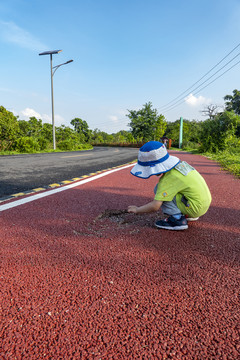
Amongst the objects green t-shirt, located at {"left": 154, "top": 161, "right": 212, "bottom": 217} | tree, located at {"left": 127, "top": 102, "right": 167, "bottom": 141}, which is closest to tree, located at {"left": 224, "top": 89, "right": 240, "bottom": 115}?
tree, located at {"left": 127, "top": 102, "right": 167, "bottom": 141}

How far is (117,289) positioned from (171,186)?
3.49 ft

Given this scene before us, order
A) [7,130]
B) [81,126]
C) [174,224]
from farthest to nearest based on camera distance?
[81,126] < [7,130] < [174,224]

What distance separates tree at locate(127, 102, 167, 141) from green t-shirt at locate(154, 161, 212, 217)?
5045 centimetres

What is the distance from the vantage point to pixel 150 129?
51.2 m

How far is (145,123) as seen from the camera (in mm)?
51156

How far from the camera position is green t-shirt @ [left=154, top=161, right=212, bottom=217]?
6.88 feet

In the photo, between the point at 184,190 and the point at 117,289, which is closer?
the point at 117,289

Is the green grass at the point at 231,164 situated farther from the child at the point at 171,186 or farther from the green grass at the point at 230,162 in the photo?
the child at the point at 171,186

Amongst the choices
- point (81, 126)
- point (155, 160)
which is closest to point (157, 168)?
point (155, 160)

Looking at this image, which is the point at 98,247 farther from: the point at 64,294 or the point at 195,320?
the point at 195,320

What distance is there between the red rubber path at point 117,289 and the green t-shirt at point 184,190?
27cm

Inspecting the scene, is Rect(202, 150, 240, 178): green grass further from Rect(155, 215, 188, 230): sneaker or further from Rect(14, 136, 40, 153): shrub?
Rect(14, 136, 40, 153): shrub

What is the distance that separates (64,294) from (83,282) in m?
0.15

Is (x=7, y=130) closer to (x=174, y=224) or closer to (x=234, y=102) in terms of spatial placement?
(x=174, y=224)
